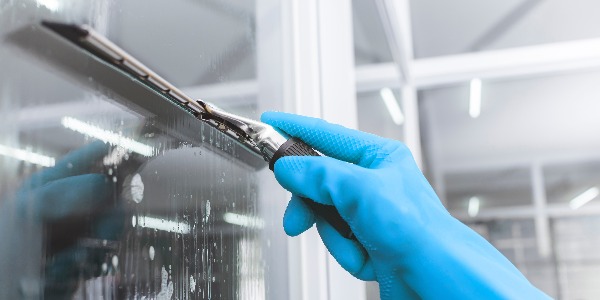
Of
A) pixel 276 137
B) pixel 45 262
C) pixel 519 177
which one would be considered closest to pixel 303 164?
pixel 276 137

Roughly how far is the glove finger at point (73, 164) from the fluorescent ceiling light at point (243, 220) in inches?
8.6

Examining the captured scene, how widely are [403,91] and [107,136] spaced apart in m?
1.74

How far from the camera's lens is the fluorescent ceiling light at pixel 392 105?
1944mm

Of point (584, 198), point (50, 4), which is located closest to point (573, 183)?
point (584, 198)

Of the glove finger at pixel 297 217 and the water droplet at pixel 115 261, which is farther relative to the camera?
the glove finger at pixel 297 217

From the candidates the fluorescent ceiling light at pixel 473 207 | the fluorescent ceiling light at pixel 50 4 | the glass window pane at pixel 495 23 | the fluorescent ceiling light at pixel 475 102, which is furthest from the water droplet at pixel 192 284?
the fluorescent ceiling light at pixel 473 207

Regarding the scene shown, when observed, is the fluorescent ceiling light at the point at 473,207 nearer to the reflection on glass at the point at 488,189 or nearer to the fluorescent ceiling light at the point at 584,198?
the reflection on glass at the point at 488,189

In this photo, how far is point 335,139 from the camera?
0.52 metres

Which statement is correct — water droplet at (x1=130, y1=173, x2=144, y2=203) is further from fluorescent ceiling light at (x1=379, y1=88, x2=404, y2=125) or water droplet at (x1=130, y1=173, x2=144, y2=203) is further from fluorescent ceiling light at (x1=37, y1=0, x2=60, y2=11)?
fluorescent ceiling light at (x1=379, y1=88, x2=404, y2=125)

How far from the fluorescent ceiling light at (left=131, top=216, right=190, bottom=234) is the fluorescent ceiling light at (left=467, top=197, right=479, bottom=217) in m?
5.65

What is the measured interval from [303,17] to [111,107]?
0.46 meters

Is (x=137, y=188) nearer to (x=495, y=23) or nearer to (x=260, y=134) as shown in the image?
(x=260, y=134)

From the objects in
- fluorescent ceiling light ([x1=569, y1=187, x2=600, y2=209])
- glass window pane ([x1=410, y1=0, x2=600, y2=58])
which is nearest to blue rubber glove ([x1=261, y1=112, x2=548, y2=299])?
glass window pane ([x1=410, y1=0, x2=600, y2=58])

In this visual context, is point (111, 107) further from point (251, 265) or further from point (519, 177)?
point (519, 177)
